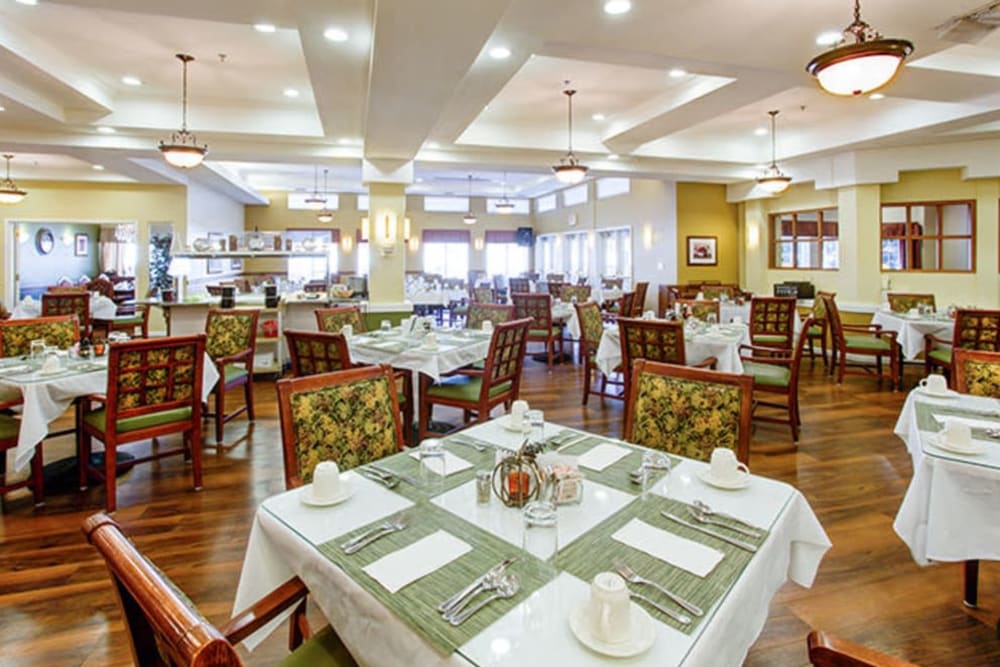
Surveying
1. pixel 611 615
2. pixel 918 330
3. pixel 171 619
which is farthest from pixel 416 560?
pixel 918 330

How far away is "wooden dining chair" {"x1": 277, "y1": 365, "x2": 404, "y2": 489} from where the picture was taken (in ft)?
6.49

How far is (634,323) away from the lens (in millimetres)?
4164

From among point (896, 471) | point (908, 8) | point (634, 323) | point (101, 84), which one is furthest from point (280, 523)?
point (101, 84)

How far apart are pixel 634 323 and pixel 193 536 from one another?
3181 mm

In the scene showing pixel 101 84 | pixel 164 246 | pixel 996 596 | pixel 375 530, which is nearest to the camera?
pixel 375 530

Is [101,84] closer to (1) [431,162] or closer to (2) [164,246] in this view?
(1) [431,162]

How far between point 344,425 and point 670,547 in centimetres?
131

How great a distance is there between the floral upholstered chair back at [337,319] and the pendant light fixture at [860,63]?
3973 mm

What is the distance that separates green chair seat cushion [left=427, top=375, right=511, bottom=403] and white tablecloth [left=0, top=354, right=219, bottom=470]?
2.12 meters

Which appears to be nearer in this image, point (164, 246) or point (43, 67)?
point (43, 67)

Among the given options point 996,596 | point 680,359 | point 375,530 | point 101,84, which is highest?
point 101,84

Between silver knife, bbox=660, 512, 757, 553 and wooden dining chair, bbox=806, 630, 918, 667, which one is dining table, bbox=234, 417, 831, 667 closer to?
silver knife, bbox=660, 512, 757, 553

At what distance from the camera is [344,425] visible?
2107mm

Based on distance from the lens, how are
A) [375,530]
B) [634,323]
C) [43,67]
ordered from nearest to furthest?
[375,530] → [634,323] → [43,67]
